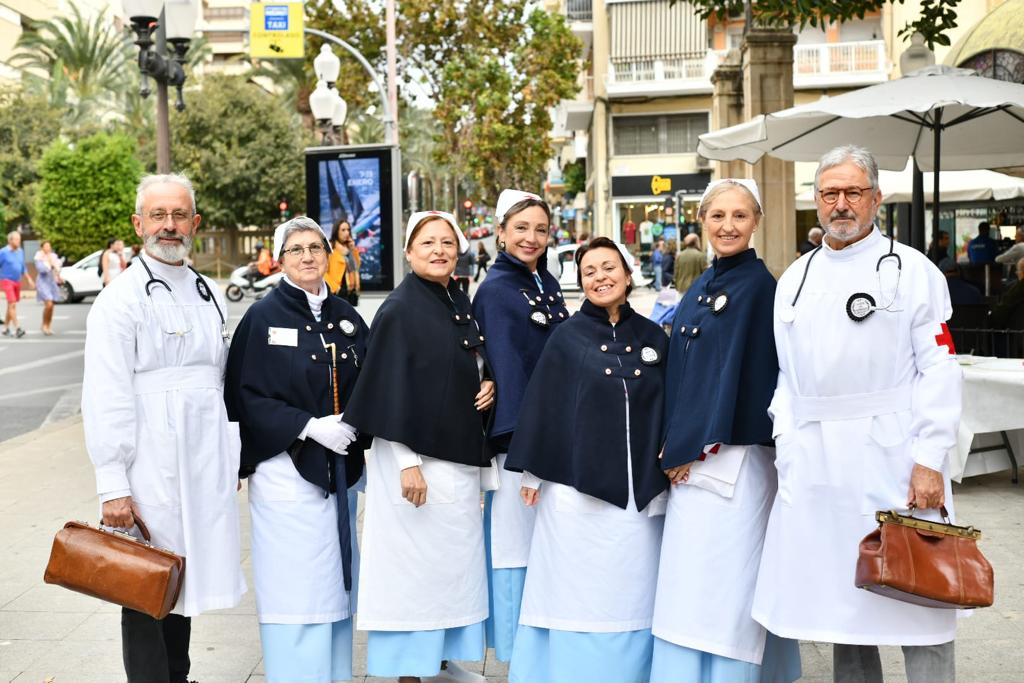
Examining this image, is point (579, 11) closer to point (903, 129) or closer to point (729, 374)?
point (903, 129)

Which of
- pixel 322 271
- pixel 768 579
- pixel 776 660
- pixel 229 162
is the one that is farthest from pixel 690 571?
pixel 229 162

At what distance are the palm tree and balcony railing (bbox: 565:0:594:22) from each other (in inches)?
747

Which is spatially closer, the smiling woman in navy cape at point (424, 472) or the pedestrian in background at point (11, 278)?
the smiling woman in navy cape at point (424, 472)

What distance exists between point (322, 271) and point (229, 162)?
49.4 metres

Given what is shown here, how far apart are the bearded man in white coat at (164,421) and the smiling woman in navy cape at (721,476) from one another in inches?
63.9

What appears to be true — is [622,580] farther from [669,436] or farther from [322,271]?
[322,271]

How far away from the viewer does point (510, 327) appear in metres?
4.65

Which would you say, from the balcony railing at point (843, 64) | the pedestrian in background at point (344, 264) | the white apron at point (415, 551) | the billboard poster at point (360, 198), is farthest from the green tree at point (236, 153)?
the white apron at point (415, 551)

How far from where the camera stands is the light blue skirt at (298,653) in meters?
4.36

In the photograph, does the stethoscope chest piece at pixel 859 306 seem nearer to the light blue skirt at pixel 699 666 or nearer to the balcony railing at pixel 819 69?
the light blue skirt at pixel 699 666

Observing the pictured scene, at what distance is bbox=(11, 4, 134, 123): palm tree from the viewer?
4966 centimetres

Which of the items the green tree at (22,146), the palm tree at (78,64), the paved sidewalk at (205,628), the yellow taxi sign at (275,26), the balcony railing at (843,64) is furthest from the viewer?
the palm tree at (78,64)

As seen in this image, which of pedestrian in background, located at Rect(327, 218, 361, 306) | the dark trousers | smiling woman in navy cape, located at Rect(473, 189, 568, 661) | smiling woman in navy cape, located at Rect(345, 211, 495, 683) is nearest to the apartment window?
pedestrian in background, located at Rect(327, 218, 361, 306)

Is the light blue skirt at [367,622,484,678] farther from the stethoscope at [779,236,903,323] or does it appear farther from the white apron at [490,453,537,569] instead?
the stethoscope at [779,236,903,323]
